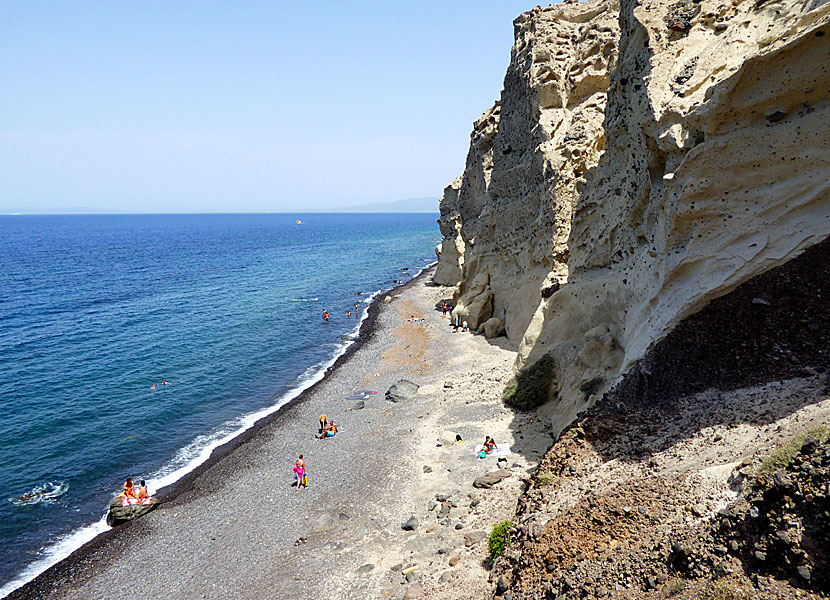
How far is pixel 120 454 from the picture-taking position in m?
27.0

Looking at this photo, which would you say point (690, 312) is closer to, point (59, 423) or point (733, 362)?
point (733, 362)

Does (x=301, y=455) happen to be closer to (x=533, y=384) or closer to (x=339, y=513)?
(x=339, y=513)

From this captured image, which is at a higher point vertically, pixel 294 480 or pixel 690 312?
pixel 690 312

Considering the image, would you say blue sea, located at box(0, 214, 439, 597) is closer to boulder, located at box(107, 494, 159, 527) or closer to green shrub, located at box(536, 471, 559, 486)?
boulder, located at box(107, 494, 159, 527)

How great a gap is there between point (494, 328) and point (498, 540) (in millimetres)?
24615

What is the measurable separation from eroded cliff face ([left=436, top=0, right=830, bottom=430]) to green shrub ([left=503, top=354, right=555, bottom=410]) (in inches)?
25.6

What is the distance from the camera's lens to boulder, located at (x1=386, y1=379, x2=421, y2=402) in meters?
30.1

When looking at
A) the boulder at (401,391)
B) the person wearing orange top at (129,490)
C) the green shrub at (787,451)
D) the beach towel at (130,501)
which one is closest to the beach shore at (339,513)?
the boulder at (401,391)

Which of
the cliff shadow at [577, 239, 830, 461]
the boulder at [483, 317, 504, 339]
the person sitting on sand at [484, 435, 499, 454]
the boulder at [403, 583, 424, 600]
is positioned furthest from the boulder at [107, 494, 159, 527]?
the boulder at [483, 317, 504, 339]

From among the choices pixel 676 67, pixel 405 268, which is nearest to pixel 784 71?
pixel 676 67

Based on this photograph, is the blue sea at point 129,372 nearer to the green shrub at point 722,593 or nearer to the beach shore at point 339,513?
the beach shore at point 339,513

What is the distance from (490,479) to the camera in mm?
18625

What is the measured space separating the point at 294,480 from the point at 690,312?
1817 cm

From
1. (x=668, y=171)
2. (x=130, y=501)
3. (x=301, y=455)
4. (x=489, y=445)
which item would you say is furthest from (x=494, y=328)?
(x=130, y=501)
